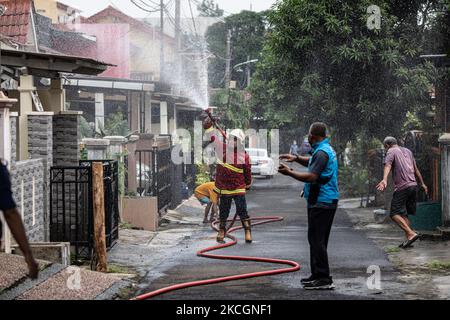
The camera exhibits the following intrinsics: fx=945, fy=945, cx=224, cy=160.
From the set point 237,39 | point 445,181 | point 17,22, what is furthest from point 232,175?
A: point 237,39

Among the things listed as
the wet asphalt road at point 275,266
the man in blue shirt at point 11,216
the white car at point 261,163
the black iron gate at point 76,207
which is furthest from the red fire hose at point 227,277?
the white car at point 261,163

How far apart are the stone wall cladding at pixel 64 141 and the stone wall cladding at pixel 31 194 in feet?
4.59

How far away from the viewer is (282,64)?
75.2ft

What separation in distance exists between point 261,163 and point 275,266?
30.1m

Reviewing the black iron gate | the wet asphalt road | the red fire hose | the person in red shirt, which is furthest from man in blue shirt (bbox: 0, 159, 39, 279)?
the person in red shirt

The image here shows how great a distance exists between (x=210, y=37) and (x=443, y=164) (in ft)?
181

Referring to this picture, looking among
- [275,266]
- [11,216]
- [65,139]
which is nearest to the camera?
[11,216]

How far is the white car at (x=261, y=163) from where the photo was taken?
42688mm

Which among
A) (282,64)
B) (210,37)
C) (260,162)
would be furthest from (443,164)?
(210,37)

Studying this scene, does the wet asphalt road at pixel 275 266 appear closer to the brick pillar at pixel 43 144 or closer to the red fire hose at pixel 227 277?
the red fire hose at pixel 227 277

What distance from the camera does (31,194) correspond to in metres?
13.2

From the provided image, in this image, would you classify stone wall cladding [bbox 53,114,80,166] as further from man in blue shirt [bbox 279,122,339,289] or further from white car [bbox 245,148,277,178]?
white car [bbox 245,148,277,178]

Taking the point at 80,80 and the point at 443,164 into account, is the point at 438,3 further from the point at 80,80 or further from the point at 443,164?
the point at 80,80

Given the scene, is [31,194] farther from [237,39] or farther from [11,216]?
[237,39]
